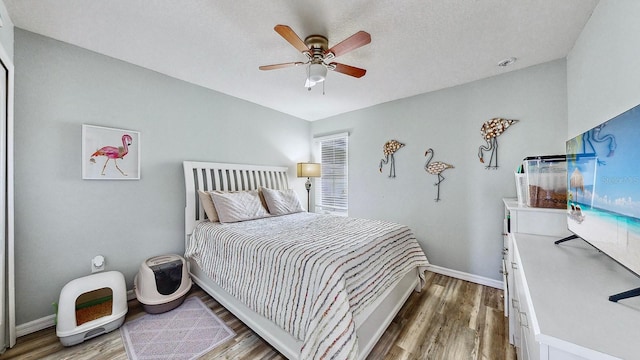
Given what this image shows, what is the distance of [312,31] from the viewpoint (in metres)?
1.84

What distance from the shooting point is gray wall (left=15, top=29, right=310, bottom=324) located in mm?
1862

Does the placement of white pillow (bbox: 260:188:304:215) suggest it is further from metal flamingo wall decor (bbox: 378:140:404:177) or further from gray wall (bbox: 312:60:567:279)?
metal flamingo wall decor (bbox: 378:140:404:177)

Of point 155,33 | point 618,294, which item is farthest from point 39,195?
point 618,294

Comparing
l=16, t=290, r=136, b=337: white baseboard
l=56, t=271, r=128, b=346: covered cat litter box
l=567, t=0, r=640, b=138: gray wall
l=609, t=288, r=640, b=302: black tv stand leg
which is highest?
l=567, t=0, r=640, b=138: gray wall

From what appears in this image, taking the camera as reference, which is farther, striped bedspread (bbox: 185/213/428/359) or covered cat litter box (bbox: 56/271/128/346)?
covered cat litter box (bbox: 56/271/128/346)

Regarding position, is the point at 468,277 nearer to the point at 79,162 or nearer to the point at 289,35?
the point at 289,35

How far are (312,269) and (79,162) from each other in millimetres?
2434

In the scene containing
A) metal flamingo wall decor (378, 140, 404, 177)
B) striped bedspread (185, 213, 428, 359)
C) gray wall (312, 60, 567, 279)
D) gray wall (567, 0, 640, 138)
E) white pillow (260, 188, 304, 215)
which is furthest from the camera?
metal flamingo wall decor (378, 140, 404, 177)

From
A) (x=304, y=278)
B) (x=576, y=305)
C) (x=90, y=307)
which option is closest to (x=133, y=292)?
(x=90, y=307)

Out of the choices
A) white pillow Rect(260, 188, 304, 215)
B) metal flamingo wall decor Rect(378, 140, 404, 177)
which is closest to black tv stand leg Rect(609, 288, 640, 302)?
metal flamingo wall decor Rect(378, 140, 404, 177)

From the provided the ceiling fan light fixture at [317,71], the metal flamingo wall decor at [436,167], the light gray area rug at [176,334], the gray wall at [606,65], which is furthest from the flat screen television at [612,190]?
the light gray area rug at [176,334]

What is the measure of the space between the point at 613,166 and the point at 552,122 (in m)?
1.82

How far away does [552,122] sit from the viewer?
2293 millimetres

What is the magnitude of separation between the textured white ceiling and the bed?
1.30 m
